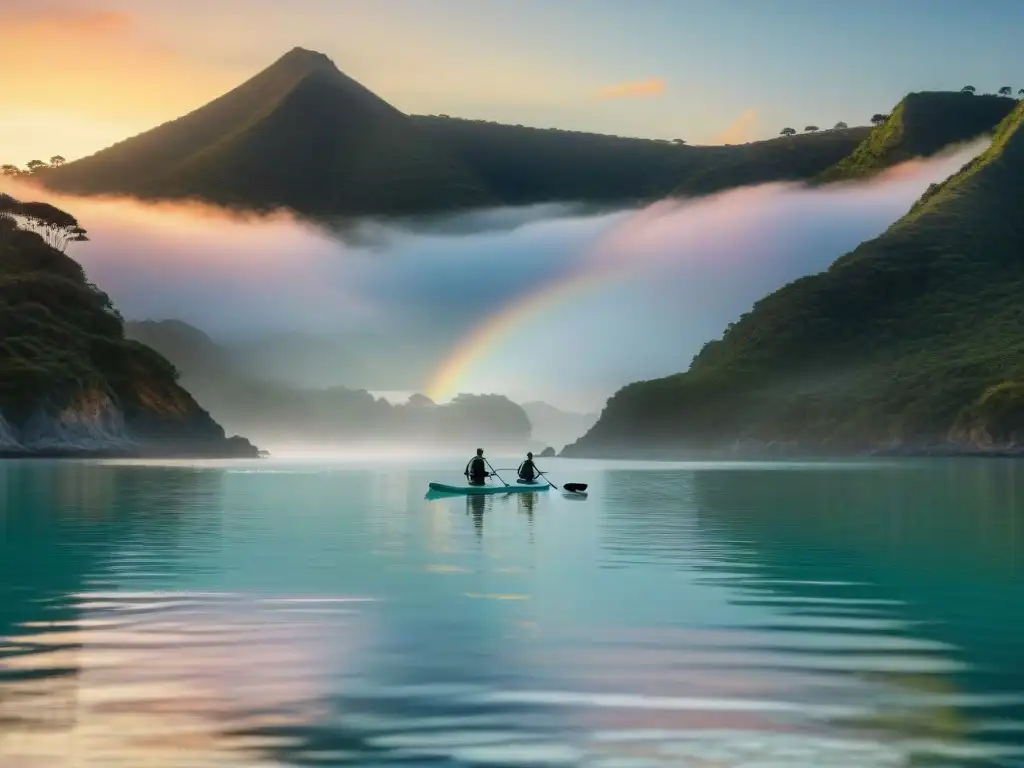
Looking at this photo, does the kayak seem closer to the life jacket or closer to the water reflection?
the life jacket

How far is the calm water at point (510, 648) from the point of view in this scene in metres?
16.0

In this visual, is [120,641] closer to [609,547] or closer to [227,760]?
[227,760]

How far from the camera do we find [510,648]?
75.9ft

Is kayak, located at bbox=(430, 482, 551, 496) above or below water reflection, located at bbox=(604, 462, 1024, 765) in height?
above

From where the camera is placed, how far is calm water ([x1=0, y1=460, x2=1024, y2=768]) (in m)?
16.0

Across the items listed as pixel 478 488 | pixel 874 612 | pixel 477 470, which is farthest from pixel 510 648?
pixel 477 470

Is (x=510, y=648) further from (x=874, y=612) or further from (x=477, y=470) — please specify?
(x=477, y=470)

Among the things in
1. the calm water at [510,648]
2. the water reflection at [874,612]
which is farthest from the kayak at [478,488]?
the calm water at [510,648]

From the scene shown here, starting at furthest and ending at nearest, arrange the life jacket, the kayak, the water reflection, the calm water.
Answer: the life jacket, the kayak, the water reflection, the calm water

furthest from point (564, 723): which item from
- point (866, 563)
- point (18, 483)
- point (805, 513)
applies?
point (18, 483)

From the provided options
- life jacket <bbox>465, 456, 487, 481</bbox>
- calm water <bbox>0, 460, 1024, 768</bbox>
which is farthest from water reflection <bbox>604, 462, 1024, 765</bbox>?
life jacket <bbox>465, 456, 487, 481</bbox>

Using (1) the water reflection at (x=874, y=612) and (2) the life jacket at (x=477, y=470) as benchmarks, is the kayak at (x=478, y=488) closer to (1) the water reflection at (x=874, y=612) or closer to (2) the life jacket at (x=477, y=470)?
(2) the life jacket at (x=477, y=470)

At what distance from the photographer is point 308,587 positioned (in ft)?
109

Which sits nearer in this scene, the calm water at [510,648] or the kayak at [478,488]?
the calm water at [510,648]
